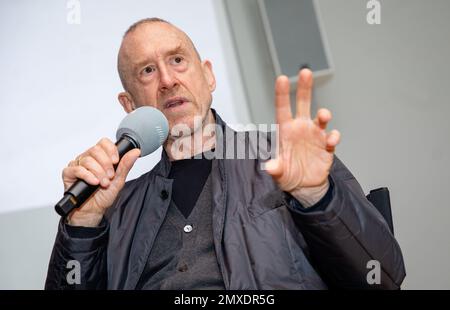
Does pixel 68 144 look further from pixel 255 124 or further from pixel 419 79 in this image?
pixel 419 79

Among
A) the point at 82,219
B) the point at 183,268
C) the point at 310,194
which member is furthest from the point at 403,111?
the point at 82,219

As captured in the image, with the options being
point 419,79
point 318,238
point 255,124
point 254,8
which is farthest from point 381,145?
point 318,238

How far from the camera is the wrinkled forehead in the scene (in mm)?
1332

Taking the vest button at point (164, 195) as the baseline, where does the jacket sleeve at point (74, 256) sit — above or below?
below

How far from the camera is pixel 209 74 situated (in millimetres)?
1508

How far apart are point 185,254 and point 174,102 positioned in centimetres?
45

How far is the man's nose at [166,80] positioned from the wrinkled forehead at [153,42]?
0.19ft

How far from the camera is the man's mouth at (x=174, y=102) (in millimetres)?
1280

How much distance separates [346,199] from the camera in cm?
91

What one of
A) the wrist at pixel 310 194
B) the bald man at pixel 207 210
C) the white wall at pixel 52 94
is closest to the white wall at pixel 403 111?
the white wall at pixel 52 94

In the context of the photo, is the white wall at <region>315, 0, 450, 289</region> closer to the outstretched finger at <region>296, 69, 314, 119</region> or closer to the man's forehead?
the man's forehead

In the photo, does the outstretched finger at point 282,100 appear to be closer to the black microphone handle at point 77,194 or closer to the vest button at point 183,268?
the black microphone handle at point 77,194

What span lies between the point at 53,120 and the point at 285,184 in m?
1.07

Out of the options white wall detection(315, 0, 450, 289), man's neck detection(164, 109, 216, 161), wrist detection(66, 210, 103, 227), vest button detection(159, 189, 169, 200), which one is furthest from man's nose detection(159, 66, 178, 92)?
white wall detection(315, 0, 450, 289)
